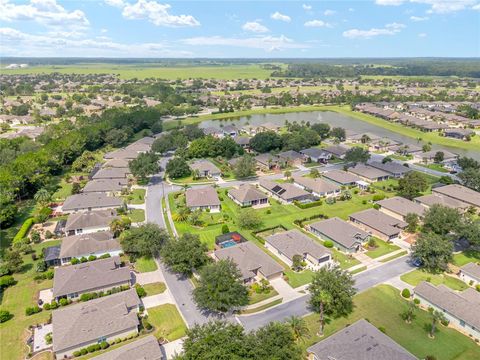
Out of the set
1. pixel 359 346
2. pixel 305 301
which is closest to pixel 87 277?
pixel 305 301

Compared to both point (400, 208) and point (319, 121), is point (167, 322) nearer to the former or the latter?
point (400, 208)

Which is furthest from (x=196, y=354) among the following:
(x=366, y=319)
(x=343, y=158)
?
(x=343, y=158)

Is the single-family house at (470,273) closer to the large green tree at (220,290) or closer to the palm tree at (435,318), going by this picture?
the palm tree at (435,318)

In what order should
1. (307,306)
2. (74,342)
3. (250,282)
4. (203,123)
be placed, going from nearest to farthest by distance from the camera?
(74,342)
(307,306)
(250,282)
(203,123)

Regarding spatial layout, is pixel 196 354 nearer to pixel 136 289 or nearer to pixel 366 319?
pixel 136 289

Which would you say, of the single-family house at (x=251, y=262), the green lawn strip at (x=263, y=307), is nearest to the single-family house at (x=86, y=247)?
the single-family house at (x=251, y=262)
